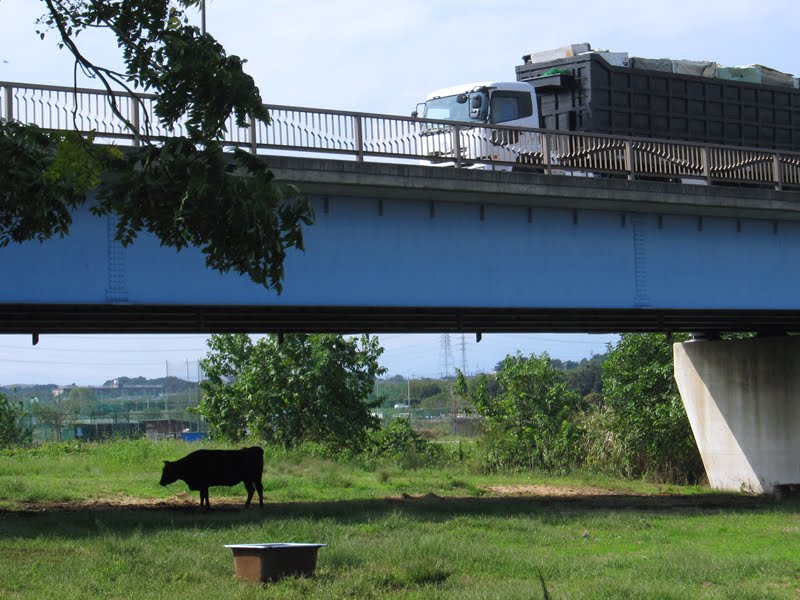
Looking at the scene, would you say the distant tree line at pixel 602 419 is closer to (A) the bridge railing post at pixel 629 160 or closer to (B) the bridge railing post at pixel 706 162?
(B) the bridge railing post at pixel 706 162

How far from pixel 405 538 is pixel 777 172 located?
44.1ft

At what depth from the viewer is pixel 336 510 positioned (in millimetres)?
21484

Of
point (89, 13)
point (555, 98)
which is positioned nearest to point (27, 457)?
point (555, 98)

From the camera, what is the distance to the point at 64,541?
16891mm

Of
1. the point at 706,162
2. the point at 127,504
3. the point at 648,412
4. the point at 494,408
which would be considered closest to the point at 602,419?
the point at 648,412

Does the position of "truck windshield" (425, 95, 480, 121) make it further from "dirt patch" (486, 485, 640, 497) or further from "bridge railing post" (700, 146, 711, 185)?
"dirt patch" (486, 485, 640, 497)

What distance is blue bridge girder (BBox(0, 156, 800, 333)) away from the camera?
753 inches

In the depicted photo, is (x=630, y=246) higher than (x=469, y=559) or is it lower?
higher

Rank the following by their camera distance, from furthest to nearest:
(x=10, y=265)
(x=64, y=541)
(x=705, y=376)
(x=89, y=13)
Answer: (x=705, y=376) → (x=10, y=265) → (x=64, y=541) → (x=89, y=13)

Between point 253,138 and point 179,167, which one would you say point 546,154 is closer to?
point 253,138

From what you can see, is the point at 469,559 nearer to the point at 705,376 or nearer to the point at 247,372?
the point at 705,376

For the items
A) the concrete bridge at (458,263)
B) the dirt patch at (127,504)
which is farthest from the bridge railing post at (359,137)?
the dirt patch at (127,504)

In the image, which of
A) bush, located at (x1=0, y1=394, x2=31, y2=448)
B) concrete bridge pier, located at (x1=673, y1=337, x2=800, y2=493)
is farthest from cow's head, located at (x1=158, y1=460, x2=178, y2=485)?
bush, located at (x1=0, y1=394, x2=31, y2=448)

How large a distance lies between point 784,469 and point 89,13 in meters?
24.0
